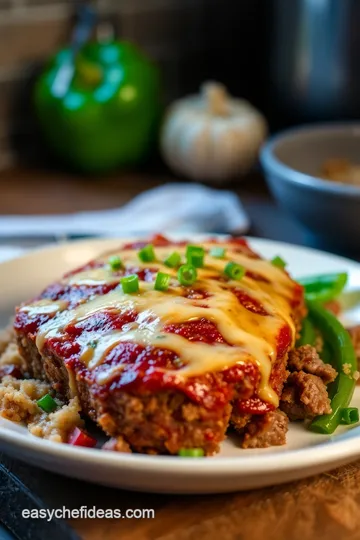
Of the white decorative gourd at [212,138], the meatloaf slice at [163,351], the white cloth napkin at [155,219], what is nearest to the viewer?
the meatloaf slice at [163,351]

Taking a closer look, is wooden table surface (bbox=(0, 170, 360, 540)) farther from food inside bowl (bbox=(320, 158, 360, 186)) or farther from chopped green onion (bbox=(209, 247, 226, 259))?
food inside bowl (bbox=(320, 158, 360, 186))

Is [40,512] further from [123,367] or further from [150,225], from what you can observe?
[150,225]

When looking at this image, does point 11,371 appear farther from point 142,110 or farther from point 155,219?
point 142,110

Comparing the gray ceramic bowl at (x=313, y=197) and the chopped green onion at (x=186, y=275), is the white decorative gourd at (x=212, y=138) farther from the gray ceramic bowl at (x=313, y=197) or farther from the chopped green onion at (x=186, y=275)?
the chopped green onion at (x=186, y=275)

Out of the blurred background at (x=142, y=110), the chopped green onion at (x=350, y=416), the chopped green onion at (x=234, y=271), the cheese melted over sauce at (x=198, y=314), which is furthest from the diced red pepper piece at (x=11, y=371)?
the blurred background at (x=142, y=110)

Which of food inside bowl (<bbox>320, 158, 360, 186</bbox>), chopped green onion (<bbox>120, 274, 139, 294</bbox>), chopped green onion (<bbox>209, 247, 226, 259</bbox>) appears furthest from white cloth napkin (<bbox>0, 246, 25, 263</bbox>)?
food inside bowl (<bbox>320, 158, 360, 186</bbox>)
